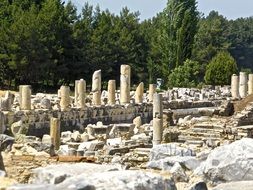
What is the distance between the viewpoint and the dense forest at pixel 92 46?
51.0 meters

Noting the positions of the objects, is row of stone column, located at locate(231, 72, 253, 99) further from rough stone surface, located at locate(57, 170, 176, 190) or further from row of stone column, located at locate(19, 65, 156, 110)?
rough stone surface, located at locate(57, 170, 176, 190)

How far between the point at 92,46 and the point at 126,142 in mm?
35785

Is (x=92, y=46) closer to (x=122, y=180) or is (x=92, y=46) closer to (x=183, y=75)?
(x=183, y=75)

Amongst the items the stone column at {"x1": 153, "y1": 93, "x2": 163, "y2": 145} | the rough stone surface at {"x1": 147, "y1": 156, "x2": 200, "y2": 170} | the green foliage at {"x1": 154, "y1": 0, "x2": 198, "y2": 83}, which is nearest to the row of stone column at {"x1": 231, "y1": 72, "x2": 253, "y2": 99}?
the green foliage at {"x1": 154, "y1": 0, "x2": 198, "y2": 83}

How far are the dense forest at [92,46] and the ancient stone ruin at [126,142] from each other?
901 cm

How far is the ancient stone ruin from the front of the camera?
314 inches

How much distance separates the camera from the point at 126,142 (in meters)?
21.7

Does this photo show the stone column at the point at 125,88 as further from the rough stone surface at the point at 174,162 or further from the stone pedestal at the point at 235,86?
the rough stone surface at the point at 174,162

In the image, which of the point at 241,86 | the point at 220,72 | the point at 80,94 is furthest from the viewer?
the point at 220,72

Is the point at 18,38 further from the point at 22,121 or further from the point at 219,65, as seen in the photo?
the point at 22,121

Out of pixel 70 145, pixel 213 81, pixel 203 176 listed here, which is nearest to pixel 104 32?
pixel 213 81

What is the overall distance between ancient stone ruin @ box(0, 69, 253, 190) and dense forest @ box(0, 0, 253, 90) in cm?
901

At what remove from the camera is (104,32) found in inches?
2393

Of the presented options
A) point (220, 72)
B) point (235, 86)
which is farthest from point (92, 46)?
point (235, 86)
